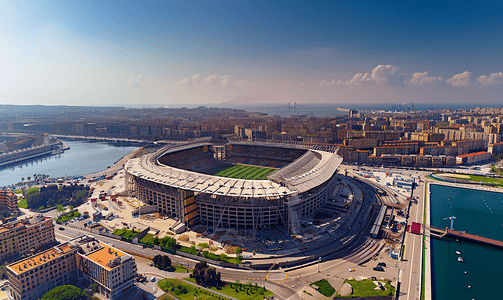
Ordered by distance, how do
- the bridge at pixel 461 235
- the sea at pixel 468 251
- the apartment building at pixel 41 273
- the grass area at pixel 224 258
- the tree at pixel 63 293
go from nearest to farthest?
1. the tree at pixel 63 293
2. the apartment building at pixel 41 273
3. the sea at pixel 468 251
4. the grass area at pixel 224 258
5. the bridge at pixel 461 235

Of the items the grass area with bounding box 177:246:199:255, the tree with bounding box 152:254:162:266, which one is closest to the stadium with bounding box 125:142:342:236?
the grass area with bounding box 177:246:199:255

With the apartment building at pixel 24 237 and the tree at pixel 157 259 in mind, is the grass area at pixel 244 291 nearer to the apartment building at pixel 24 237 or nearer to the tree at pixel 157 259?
the tree at pixel 157 259

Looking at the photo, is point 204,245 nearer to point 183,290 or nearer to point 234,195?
point 234,195

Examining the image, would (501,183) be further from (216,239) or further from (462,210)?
(216,239)

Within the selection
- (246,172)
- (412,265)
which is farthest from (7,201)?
(412,265)

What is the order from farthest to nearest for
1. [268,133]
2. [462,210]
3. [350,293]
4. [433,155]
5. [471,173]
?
[268,133], [433,155], [471,173], [462,210], [350,293]

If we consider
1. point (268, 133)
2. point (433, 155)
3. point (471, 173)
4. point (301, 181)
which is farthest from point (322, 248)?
point (268, 133)

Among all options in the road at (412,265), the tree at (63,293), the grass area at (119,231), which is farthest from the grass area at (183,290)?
the road at (412,265)
